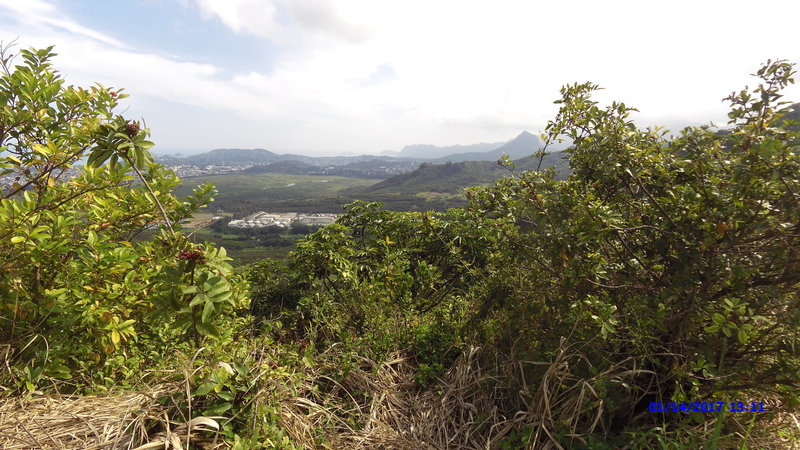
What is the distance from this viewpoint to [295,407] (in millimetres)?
2715

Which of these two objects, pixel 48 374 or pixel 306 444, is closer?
pixel 306 444

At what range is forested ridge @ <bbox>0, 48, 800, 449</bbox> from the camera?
2.19m

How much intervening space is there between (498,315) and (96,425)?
11.1 ft

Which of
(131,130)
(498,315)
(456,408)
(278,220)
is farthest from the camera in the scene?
(278,220)

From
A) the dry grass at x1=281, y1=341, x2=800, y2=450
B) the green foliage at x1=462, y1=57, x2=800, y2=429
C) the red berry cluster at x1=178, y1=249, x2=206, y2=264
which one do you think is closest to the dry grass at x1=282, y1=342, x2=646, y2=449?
the dry grass at x1=281, y1=341, x2=800, y2=450

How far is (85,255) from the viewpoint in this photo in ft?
8.77

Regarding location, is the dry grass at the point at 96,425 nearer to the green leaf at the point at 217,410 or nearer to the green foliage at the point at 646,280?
the green leaf at the point at 217,410

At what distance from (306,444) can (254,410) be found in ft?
1.60

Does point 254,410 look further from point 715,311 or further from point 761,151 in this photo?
point 761,151

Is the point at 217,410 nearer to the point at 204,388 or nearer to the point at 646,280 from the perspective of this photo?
the point at 204,388

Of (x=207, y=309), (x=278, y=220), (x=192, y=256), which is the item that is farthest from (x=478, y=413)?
(x=278, y=220)

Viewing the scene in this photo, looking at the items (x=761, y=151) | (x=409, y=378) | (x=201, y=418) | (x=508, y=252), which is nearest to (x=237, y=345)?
(x=201, y=418)

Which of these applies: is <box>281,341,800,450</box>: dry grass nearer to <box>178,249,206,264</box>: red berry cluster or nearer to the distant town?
<box>178,249,206,264</box>: red berry cluster
